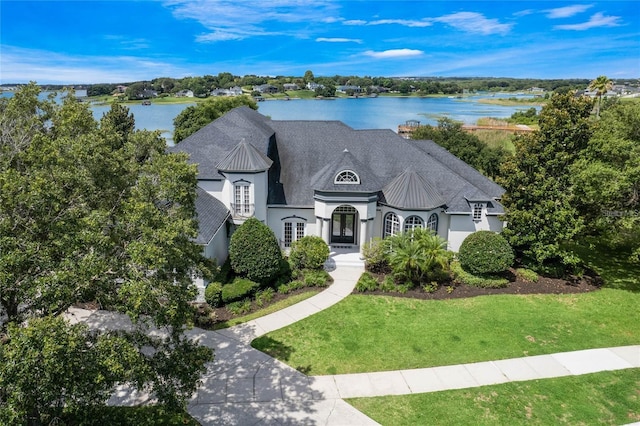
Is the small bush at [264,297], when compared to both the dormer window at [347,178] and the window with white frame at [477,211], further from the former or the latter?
the window with white frame at [477,211]

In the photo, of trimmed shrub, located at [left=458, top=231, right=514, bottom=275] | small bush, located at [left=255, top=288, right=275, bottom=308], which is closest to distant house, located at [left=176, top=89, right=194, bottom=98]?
small bush, located at [left=255, top=288, right=275, bottom=308]

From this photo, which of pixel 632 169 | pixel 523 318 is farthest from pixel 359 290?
pixel 632 169

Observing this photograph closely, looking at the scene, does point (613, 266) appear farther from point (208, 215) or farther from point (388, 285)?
point (208, 215)

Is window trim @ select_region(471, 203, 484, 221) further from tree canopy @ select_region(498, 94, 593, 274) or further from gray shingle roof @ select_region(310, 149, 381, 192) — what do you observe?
gray shingle roof @ select_region(310, 149, 381, 192)

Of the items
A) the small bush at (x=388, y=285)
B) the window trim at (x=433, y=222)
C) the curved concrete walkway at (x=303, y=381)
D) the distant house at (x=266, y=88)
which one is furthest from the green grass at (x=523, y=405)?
the distant house at (x=266, y=88)

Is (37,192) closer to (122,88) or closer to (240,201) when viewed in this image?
(240,201)
